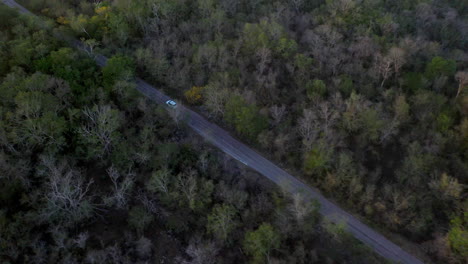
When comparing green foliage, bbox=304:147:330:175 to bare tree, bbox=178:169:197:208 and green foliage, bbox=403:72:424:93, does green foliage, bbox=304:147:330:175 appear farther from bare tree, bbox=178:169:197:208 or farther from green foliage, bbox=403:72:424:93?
green foliage, bbox=403:72:424:93

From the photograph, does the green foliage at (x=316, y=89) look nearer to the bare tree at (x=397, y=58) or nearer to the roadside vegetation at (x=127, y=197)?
the bare tree at (x=397, y=58)

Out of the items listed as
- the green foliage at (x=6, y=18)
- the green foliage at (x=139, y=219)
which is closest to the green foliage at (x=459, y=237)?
the green foliage at (x=139, y=219)

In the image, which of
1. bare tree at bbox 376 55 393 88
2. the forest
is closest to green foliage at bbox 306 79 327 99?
the forest

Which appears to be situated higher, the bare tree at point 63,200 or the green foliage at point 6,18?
the green foliage at point 6,18

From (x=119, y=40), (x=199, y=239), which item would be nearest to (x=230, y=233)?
(x=199, y=239)

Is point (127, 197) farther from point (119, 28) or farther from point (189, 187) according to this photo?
point (119, 28)
